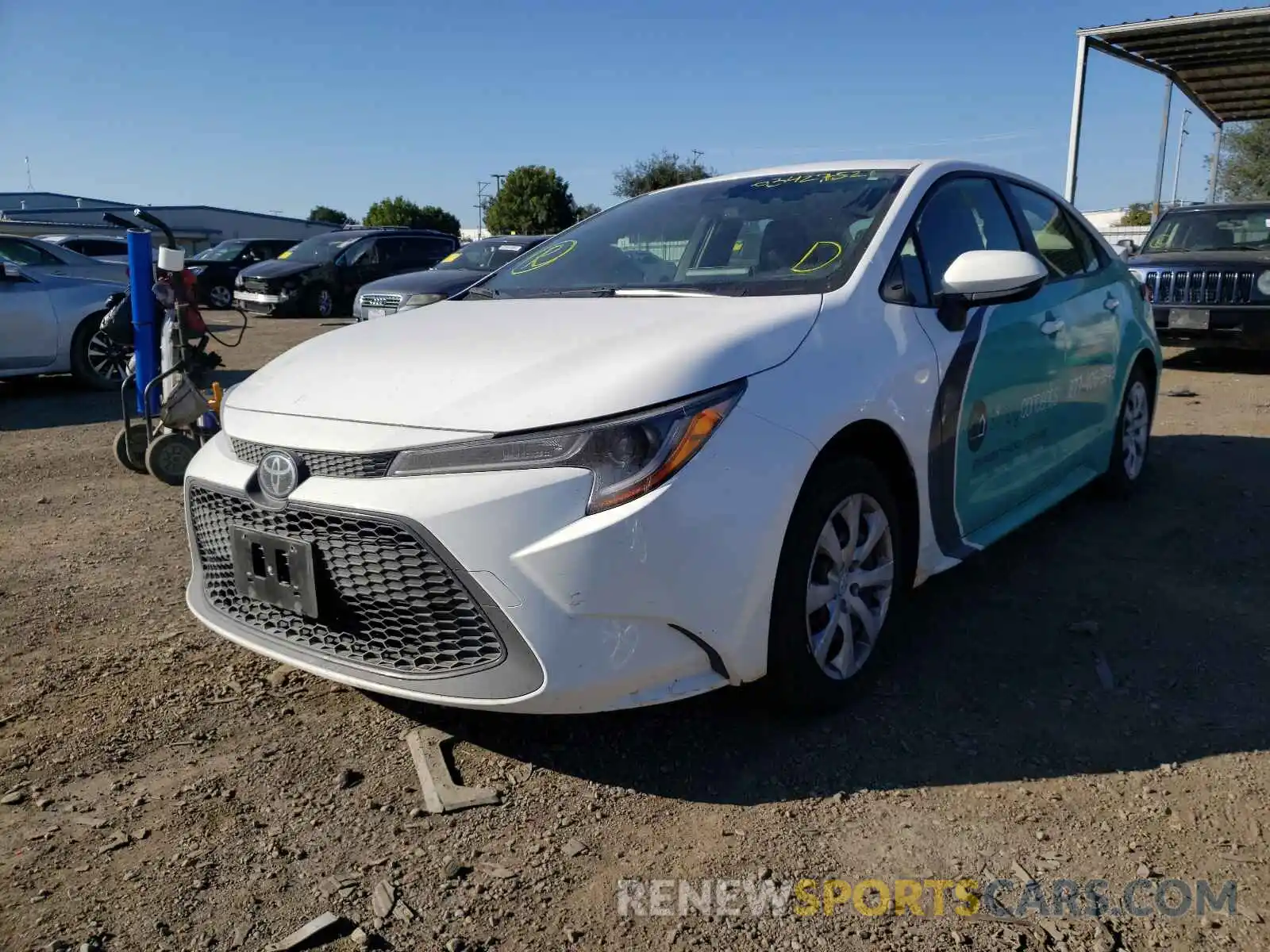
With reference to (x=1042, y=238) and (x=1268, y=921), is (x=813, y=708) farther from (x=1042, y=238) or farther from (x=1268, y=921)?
(x=1042, y=238)

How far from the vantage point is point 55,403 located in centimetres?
882

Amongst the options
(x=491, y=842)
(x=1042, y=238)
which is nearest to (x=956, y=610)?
(x=1042, y=238)

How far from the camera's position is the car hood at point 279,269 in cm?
1805

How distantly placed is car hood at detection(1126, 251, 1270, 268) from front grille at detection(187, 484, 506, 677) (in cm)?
902

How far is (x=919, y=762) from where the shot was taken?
261cm

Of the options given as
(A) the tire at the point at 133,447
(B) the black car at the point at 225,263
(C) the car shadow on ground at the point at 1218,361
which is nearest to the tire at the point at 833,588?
(A) the tire at the point at 133,447

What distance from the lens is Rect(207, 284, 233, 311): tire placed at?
69.2 feet

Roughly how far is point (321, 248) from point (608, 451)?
60.1 feet

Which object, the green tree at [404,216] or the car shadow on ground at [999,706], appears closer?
the car shadow on ground at [999,706]

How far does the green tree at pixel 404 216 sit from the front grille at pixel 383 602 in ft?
212

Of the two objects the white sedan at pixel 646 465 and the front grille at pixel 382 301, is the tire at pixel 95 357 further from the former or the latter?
the white sedan at pixel 646 465

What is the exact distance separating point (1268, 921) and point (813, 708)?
1.09m

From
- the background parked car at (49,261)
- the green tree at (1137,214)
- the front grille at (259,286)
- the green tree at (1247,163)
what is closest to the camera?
the background parked car at (49,261)

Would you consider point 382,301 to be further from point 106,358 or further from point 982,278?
point 982,278
